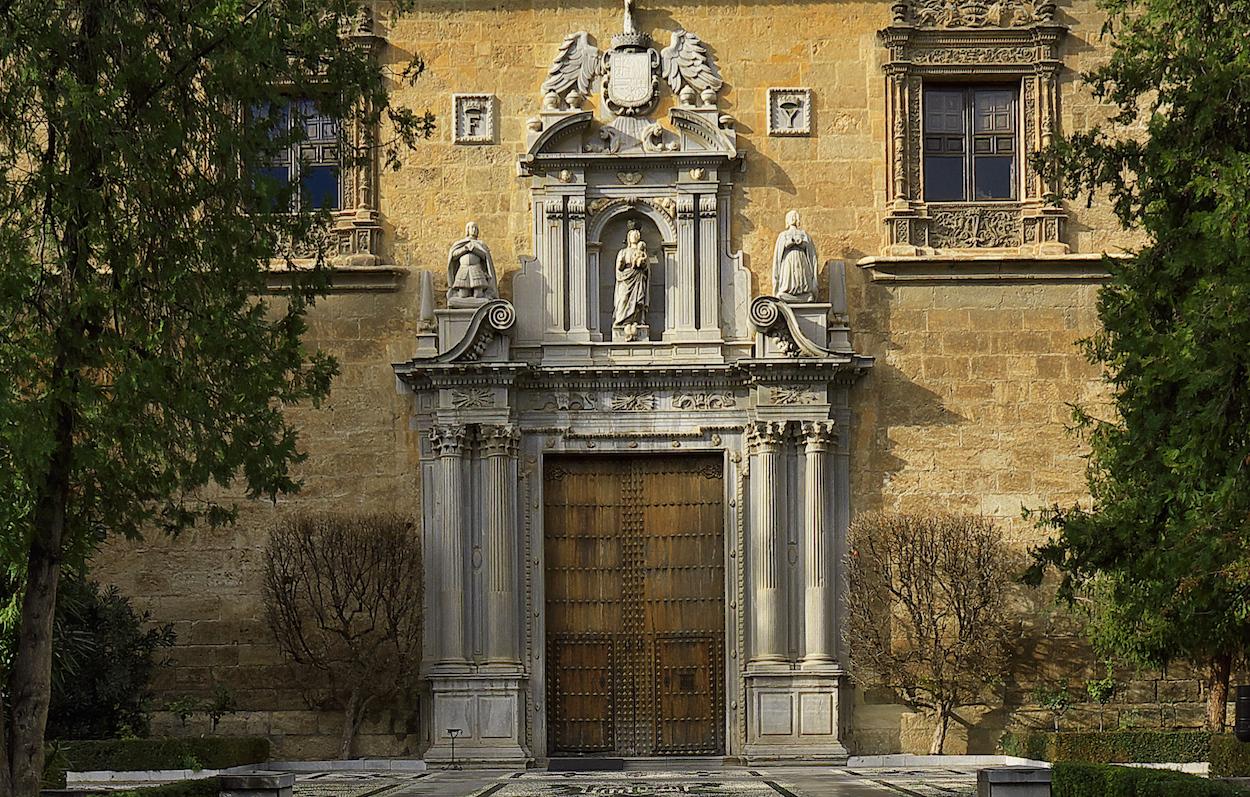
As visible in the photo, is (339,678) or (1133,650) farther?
(339,678)

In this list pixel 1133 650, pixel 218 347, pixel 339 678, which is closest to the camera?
pixel 218 347

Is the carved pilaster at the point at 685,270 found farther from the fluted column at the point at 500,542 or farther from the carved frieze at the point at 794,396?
the fluted column at the point at 500,542

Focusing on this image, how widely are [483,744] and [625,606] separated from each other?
2.35 m

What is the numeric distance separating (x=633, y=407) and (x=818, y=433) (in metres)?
2.21

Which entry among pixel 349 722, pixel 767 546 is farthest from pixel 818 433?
pixel 349 722

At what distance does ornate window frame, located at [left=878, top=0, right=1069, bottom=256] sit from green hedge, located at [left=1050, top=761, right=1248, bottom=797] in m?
9.44

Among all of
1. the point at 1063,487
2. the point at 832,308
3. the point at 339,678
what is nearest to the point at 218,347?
the point at 339,678

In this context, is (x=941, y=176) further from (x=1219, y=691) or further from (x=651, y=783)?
(x=651, y=783)

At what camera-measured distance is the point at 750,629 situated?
22.7 metres

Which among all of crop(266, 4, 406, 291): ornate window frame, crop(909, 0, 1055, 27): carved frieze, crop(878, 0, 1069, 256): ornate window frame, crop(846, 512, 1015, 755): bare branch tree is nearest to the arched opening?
crop(266, 4, 406, 291): ornate window frame

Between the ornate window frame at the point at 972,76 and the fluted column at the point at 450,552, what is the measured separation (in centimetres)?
567

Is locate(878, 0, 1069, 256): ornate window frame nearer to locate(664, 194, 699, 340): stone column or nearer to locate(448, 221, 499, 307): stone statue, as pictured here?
locate(664, 194, 699, 340): stone column

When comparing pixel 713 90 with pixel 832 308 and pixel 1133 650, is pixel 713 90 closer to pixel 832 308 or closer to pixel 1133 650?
pixel 832 308

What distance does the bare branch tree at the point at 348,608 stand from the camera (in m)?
22.2
